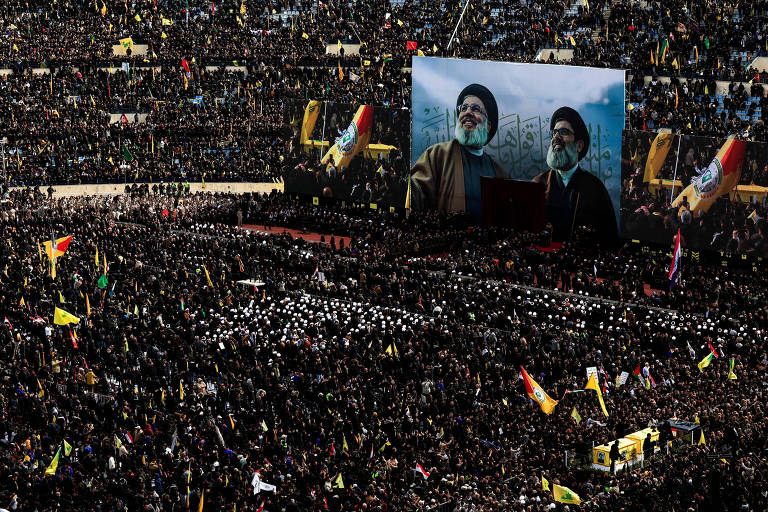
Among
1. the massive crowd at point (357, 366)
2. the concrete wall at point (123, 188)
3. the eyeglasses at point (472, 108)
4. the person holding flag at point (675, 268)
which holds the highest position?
the eyeglasses at point (472, 108)

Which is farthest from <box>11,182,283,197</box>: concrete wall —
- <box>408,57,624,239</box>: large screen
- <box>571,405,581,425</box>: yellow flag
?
<box>571,405,581,425</box>: yellow flag

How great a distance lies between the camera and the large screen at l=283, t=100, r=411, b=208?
67.9 meters

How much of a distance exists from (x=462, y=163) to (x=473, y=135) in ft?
4.79

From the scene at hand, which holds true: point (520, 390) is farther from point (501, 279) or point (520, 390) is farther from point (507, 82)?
point (507, 82)

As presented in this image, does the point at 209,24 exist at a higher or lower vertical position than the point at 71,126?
higher

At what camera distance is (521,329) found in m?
49.7

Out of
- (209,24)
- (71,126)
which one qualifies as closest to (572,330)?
(71,126)

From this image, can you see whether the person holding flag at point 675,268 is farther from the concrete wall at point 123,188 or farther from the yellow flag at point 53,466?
the concrete wall at point 123,188

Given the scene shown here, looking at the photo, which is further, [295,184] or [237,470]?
[295,184]

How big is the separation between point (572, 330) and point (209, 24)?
1903 inches

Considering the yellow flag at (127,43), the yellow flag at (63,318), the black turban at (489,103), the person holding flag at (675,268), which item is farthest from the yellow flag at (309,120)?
the yellow flag at (63,318)

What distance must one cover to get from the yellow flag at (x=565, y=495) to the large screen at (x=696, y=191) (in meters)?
25.6

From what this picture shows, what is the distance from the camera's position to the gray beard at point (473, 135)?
6431 centimetres

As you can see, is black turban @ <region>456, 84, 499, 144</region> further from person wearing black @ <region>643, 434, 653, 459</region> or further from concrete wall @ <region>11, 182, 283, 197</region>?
person wearing black @ <region>643, 434, 653, 459</region>
